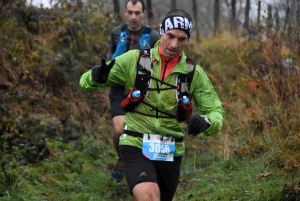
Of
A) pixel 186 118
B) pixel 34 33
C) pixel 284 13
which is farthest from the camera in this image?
pixel 34 33

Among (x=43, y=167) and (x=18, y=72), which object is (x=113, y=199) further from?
(x=18, y=72)

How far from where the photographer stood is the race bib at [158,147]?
4.38m

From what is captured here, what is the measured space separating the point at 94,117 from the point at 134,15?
3282 millimetres

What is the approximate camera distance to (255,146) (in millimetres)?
7523

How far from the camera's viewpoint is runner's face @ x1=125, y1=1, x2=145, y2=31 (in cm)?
722

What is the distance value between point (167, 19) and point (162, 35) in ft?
0.46

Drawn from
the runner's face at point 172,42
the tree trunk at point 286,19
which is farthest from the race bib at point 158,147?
the tree trunk at point 286,19

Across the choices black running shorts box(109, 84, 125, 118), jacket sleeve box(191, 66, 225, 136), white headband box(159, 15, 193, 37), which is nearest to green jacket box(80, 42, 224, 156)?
jacket sleeve box(191, 66, 225, 136)

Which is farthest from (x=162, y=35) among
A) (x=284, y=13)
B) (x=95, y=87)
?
(x=284, y=13)

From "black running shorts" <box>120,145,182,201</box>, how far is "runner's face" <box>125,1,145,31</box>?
3057 millimetres

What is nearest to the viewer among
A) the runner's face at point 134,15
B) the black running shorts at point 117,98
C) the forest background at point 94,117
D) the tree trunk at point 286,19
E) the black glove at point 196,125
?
the black glove at point 196,125

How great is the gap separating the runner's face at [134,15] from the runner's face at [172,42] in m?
2.72

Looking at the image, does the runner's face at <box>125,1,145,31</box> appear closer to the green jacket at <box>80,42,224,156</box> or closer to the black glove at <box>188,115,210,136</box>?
the green jacket at <box>80,42,224,156</box>

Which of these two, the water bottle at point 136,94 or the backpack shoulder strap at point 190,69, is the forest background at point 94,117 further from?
the water bottle at point 136,94
